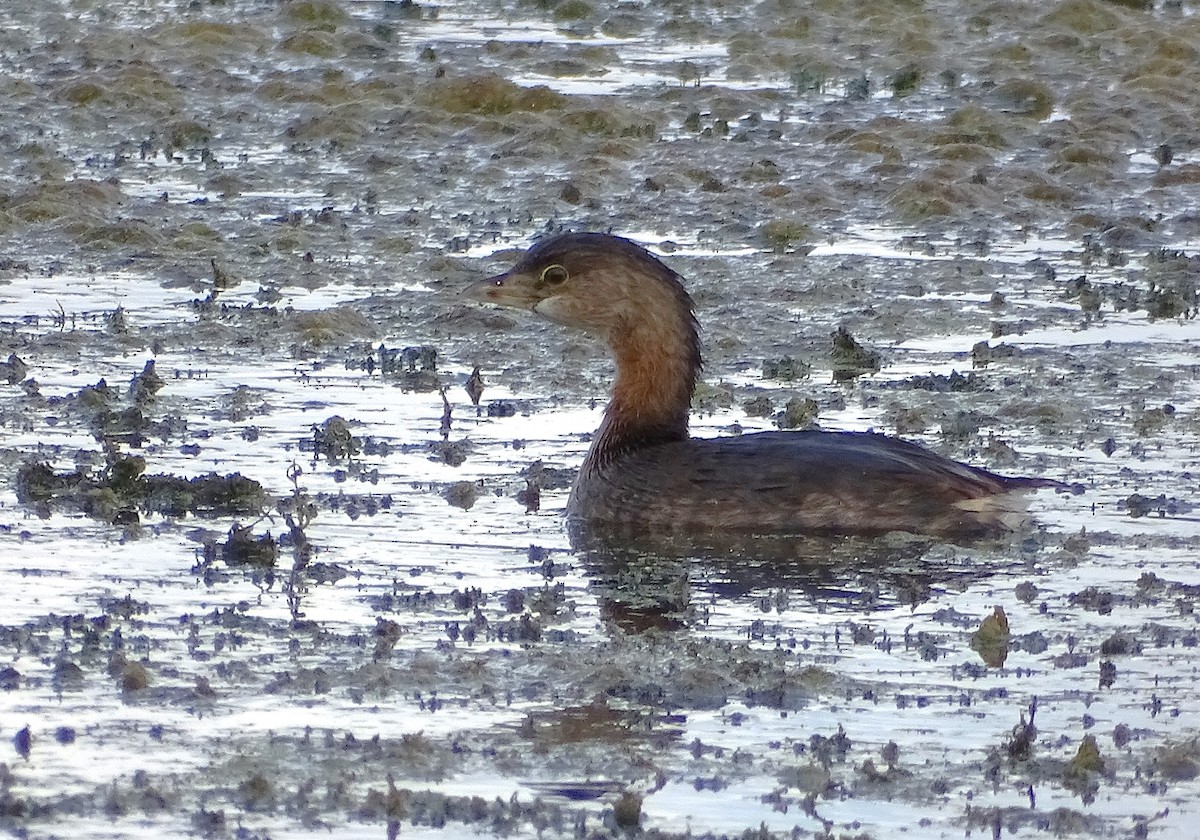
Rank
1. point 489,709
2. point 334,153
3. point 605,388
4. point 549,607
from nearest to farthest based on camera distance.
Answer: point 489,709
point 549,607
point 605,388
point 334,153

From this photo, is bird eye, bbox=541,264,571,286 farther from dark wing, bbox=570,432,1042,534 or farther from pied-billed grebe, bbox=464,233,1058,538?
dark wing, bbox=570,432,1042,534

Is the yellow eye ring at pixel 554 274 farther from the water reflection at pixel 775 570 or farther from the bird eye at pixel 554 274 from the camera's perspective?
the water reflection at pixel 775 570

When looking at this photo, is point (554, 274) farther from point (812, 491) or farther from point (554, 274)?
point (812, 491)

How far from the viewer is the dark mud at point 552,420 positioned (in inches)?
237

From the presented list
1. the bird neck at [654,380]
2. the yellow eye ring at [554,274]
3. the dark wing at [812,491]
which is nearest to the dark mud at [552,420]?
the dark wing at [812,491]

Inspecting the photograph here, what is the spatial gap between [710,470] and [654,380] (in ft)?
2.33

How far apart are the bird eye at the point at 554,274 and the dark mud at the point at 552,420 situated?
0.62 meters

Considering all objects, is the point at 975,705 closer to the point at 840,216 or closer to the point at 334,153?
the point at 840,216

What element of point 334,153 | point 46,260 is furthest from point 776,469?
point 334,153

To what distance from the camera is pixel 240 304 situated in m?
11.7

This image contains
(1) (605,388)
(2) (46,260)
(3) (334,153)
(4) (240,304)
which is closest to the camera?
(1) (605,388)

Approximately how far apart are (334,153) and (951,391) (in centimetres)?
610

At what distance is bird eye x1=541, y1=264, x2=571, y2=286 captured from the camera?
9.46m

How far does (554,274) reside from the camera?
9477mm
